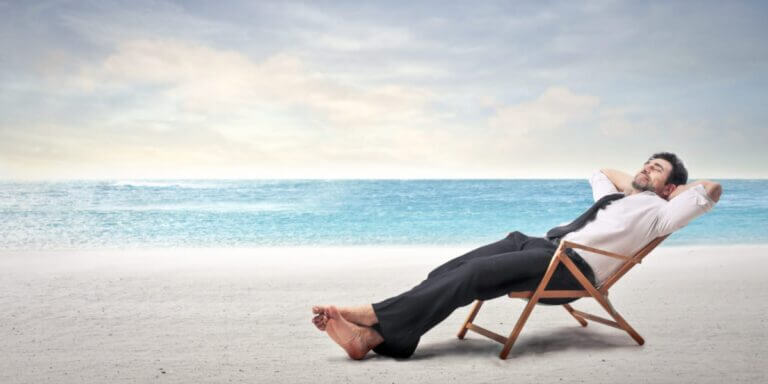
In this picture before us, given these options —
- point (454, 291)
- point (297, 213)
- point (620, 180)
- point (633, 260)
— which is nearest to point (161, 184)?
point (297, 213)

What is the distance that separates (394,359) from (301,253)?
5125 mm

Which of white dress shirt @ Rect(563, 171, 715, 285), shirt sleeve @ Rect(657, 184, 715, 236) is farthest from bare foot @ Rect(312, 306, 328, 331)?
shirt sleeve @ Rect(657, 184, 715, 236)

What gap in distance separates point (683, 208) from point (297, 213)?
13.5 meters

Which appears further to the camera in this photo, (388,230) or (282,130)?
(282,130)

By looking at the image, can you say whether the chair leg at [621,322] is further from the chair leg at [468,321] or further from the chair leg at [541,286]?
the chair leg at [468,321]

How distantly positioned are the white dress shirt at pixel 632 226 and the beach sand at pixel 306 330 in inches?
20.0

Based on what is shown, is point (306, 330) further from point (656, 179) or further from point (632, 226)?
point (656, 179)

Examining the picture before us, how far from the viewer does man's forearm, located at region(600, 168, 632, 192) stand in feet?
10.5

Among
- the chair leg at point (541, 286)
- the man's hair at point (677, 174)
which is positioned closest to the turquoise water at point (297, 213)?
the man's hair at point (677, 174)

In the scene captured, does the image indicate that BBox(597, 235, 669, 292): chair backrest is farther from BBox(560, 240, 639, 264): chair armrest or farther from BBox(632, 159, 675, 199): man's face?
BBox(632, 159, 675, 199): man's face

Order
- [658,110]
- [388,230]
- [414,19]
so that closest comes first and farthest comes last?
1. [388,230]
2. [414,19]
3. [658,110]

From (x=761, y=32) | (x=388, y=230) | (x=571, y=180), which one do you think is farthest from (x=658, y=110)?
(x=388, y=230)

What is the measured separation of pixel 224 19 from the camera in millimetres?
18375

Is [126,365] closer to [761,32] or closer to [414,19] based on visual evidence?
[414,19]
